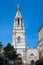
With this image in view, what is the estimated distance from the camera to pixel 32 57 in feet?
411

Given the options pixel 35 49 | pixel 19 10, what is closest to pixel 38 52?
pixel 35 49

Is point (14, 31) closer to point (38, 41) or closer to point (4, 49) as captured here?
point (38, 41)

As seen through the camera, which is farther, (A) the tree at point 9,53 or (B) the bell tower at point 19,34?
(B) the bell tower at point 19,34

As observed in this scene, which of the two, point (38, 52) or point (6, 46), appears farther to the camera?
point (38, 52)

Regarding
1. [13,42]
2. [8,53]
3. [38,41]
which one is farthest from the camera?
[38,41]

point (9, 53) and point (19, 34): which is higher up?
point (19, 34)

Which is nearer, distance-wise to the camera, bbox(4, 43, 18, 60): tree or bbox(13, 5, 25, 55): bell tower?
bbox(4, 43, 18, 60): tree

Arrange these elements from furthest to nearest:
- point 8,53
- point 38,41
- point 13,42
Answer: point 38,41, point 13,42, point 8,53

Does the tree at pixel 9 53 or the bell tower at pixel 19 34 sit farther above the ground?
the bell tower at pixel 19 34

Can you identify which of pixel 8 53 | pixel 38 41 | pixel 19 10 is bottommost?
pixel 8 53

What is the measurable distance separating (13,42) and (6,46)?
18807mm

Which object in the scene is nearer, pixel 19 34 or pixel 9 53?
pixel 9 53

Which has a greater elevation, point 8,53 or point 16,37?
point 16,37

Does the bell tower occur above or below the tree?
above
